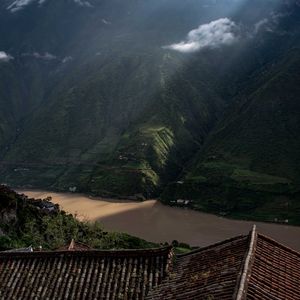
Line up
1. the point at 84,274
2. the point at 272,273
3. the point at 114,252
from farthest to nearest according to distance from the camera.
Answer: the point at 114,252, the point at 84,274, the point at 272,273

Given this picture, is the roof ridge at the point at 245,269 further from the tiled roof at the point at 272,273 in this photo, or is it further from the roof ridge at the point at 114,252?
the roof ridge at the point at 114,252

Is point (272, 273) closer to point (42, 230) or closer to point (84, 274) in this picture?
point (84, 274)

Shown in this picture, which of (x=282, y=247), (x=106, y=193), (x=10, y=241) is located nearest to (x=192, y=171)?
(x=106, y=193)

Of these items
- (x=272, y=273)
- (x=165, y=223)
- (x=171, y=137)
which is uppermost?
(x=171, y=137)

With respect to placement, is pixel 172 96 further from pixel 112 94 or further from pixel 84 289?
pixel 84 289

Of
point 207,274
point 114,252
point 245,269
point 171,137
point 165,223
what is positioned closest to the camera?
point 245,269

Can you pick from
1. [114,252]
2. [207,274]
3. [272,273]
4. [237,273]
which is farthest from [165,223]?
[237,273]

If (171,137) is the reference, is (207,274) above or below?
below

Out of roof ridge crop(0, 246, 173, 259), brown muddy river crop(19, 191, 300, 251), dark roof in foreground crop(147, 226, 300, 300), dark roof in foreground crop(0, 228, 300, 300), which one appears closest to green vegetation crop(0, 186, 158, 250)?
brown muddy river crop(19, 191, 300, 251)
